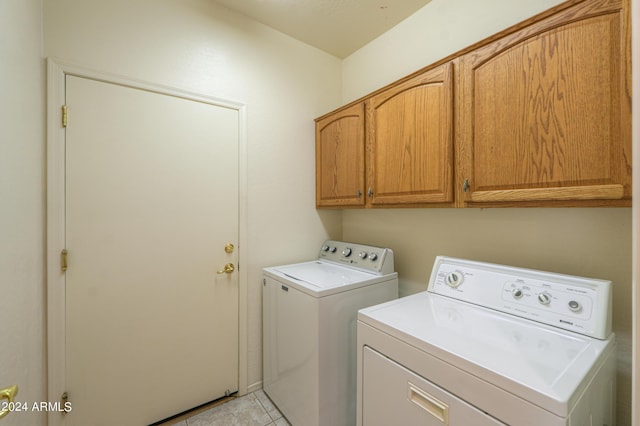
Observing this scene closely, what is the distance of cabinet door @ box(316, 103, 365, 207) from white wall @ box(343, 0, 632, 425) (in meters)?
0.36

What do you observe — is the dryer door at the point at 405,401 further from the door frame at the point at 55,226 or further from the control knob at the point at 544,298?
the door frame at the point at 55,226

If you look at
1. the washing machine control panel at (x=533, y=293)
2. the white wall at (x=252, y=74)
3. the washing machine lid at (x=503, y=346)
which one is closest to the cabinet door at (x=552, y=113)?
the washing machine control panel at (x=533, y=293)

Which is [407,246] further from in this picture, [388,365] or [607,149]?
[607,149]

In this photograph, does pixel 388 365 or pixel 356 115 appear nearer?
pixel 388 365

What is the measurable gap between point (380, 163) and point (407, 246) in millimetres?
656

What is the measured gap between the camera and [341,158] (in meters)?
1.99

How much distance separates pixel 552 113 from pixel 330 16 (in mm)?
1603

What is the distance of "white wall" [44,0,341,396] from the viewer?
1.46m

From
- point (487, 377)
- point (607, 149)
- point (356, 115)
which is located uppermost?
point (356, 115)

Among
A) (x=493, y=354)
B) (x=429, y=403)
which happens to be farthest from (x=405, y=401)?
(x=493, y=354)

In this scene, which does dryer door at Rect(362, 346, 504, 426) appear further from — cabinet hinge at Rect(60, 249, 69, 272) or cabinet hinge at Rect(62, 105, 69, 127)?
cabinet hinge at Rect(62, 105, 69, 127)

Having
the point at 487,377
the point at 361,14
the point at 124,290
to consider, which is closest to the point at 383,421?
the point at 487,377

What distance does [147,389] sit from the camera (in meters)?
1.60

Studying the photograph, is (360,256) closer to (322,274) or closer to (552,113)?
(322,274)
